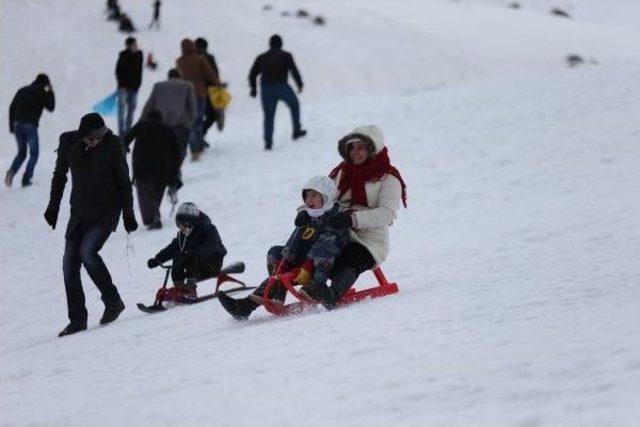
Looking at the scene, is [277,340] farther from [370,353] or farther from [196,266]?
[196,266]

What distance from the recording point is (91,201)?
304 inches

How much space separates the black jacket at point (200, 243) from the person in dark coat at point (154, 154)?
144 inches

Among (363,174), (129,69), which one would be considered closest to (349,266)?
(363,174)

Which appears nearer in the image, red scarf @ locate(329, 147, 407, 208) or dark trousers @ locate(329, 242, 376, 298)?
dark trousers @ locate(329, 242, 376, 298)

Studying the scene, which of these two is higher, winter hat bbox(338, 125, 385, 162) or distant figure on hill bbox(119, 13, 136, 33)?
winter hat bbox(338, 125, 385, 162)

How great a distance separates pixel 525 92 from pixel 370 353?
47.1 ft

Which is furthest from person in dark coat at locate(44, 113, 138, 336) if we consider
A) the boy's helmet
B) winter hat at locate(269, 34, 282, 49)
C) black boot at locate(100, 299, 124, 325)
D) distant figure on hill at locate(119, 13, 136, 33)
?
distant figure on hill at locate(119, 13, 136, 33)

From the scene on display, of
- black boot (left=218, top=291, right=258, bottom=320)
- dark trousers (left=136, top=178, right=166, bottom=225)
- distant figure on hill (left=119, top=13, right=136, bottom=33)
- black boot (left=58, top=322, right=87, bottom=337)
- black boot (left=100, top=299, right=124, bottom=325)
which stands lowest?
distant figure on hill (left=119, top=13, right=136, bottom=33)

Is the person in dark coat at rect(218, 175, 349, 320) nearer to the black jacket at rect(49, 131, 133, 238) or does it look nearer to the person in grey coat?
the black jacket at rect(49, 131, 133, 238)

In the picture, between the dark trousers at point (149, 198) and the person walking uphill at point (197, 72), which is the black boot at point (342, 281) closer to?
the dark trousers at point (149, 198)

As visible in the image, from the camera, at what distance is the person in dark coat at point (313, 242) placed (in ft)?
21.1

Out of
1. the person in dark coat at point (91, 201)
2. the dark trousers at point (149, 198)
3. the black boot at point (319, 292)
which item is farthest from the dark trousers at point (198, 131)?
the black boot at point (319, 292)

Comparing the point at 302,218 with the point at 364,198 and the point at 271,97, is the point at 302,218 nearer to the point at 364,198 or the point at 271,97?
the point at 364,198

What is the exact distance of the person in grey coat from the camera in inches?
541
